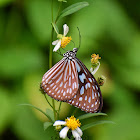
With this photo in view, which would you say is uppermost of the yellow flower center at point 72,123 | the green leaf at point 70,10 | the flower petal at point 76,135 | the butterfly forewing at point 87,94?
the green leaf at point 70,10

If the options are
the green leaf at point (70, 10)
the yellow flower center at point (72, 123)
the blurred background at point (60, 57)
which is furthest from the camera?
the blurred background at point (60, 57)

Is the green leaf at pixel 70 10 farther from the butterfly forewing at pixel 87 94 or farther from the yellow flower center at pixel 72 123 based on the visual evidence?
the yellow flower center at pixel 72 123

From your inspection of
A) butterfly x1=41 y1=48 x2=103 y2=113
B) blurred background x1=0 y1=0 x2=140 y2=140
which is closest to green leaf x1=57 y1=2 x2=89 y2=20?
butterfly x1=41 y1=48 x2=103 y2=113

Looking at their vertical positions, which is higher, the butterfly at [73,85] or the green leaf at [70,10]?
the green leaf at [70,10]

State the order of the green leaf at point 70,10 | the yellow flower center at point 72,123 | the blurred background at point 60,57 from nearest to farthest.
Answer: the green leaf at point 70,10
the yellow flower center at point 72,123
the blurred background at point 60,57

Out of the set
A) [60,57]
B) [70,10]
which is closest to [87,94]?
[70,10]

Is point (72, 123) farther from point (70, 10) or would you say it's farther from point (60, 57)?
point (60, 57)

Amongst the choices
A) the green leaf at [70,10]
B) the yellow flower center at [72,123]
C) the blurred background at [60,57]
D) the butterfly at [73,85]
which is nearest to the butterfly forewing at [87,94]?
the butterfly at [73,85]

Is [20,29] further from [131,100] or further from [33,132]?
[131,100]
